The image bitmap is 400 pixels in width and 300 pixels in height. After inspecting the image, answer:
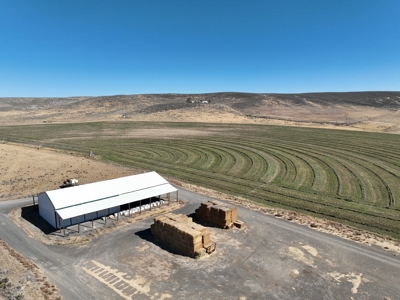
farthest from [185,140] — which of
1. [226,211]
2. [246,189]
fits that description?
[226,211]

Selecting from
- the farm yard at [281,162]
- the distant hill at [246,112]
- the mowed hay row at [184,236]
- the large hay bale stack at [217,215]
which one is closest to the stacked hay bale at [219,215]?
the large hay bale stack at [217,215]

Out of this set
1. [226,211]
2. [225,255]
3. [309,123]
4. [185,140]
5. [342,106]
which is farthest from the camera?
[342,106]

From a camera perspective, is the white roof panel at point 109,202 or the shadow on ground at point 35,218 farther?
the shadow on ground at point 35,218

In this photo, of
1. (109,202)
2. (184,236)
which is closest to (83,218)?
(109,202)

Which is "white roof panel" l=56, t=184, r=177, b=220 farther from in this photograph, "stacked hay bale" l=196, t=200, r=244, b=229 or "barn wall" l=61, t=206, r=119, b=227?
"stacked hay bale" l=196, t=200, r=244, b=229

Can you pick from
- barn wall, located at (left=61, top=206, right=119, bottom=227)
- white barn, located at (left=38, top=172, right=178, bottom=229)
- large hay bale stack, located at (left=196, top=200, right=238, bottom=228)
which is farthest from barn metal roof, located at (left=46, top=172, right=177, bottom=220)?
large hay bale stack, located at (left=196, top=200, right=238, bottom=228)

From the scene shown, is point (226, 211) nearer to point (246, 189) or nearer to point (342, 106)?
point (246, 189)

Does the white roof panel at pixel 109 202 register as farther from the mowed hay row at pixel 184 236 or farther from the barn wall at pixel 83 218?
the mowed hay row at pixel 184 236

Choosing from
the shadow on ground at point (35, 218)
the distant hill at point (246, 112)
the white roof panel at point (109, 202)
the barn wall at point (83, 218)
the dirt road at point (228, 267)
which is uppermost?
the distant hill at point (246, 112)
